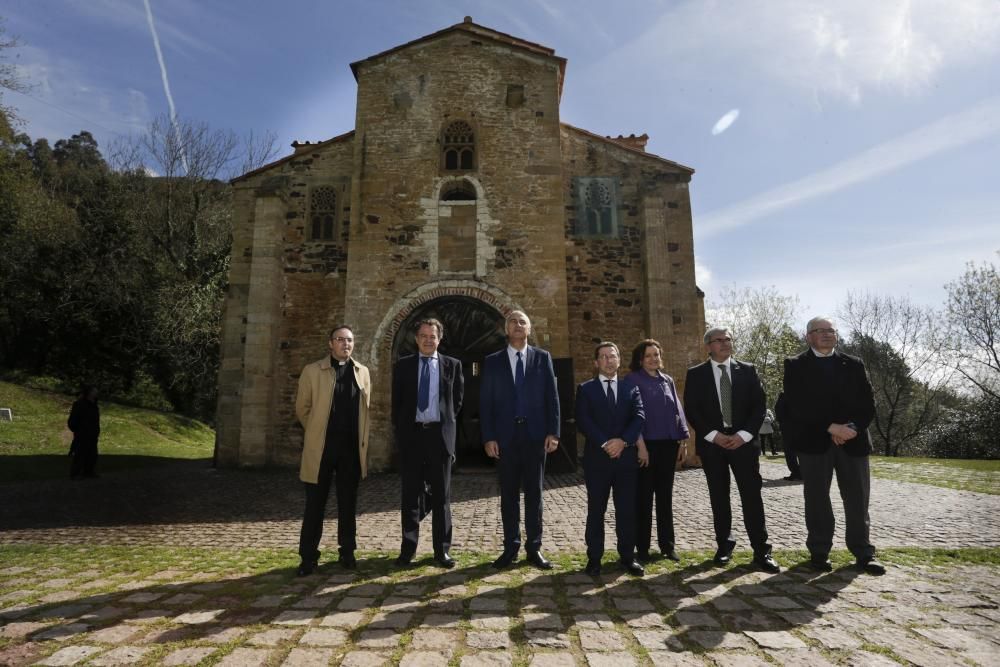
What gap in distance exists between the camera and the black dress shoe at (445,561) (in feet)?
13.9

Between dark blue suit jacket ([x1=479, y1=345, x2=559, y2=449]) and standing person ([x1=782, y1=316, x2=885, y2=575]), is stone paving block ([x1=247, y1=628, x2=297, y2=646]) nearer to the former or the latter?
dark blue suit jacket ([x1=479, y1=345, x2=559, y2=449])

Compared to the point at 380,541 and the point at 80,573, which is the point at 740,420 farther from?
the point at 80,573

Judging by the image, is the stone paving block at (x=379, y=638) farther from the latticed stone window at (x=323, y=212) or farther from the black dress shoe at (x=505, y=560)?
the latticed stone window at (x=323, y=212)

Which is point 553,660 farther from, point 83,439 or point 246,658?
point 83,439

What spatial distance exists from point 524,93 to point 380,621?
39.0ft

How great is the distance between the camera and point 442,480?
4.55m

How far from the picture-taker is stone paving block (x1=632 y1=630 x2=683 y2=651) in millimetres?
2742

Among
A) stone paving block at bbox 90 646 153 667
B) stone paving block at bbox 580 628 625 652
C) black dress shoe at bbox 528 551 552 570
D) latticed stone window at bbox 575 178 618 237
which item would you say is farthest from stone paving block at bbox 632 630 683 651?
latticed stone window at bbox 575 178 618 237

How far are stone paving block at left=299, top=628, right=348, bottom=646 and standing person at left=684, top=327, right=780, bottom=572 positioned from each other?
3.05 meters

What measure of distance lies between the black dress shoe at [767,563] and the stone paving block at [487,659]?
8.35 ft

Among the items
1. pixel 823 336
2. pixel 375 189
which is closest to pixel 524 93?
pixel 375 189

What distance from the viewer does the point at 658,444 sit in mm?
4797

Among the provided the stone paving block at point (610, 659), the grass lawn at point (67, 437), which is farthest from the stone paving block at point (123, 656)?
the grass lawn at point (67, 437)

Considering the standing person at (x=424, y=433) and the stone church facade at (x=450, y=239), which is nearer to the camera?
the standing person at (x=424, y=433)
